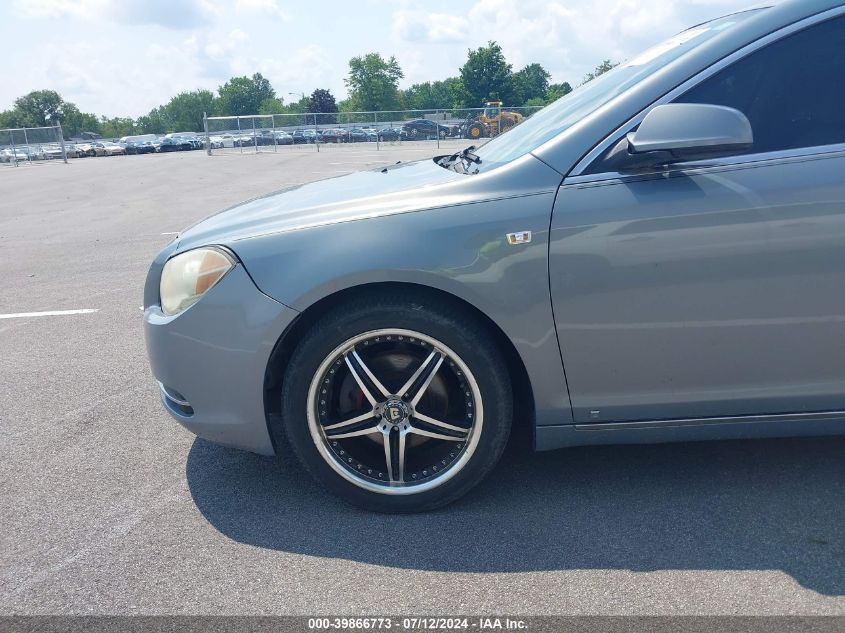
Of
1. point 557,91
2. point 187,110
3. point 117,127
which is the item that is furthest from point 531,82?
point 117,127

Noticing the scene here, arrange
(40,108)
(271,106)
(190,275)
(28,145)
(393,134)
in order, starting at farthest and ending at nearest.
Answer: (271,106)
(40,108)
(393,134)
(28,145)
(190,275)

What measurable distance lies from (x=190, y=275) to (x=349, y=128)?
107 feet

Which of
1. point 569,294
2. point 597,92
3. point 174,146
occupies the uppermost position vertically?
point 597,92

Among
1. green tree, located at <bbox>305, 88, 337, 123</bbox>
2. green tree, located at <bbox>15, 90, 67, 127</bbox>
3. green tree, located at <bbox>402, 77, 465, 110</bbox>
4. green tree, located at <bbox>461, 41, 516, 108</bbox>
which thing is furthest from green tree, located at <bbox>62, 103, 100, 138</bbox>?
green tree, located at <bbox>461, 41, 516, 108</bbox>

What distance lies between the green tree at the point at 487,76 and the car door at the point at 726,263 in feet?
298

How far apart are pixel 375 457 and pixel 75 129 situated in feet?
420

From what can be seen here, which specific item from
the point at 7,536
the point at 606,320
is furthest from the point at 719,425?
the point at 7,536

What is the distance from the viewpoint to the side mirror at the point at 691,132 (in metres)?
2.41

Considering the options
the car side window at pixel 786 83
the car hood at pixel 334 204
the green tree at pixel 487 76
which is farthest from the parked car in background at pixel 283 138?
the green tree at pixel 487 76

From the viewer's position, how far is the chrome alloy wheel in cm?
270

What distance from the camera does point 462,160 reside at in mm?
3449

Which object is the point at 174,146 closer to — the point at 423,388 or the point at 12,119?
the point at 423,388

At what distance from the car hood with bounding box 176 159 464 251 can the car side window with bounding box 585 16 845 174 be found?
Answer: 0.58 metres

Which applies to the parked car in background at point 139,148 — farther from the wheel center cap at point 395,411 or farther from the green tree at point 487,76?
the wheel center cap at point 395,411
